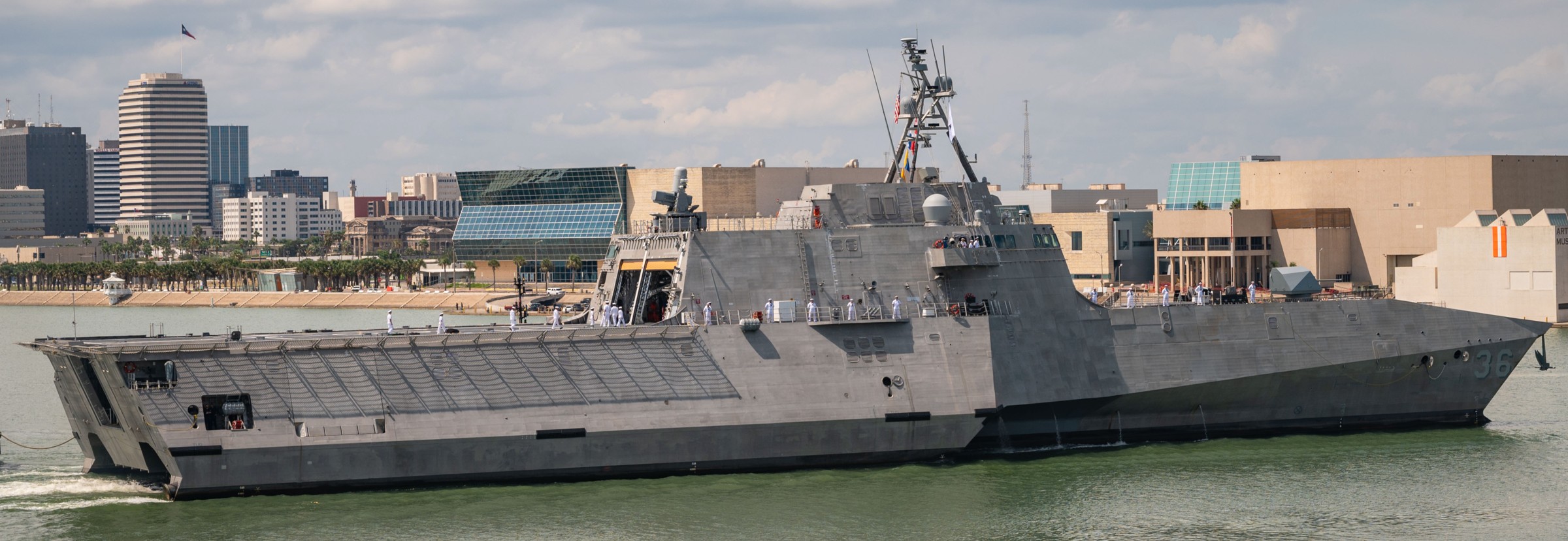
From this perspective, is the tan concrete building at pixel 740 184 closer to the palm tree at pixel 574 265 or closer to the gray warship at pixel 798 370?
the palm tree at pixel 574 265

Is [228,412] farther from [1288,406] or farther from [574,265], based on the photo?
[574,265]

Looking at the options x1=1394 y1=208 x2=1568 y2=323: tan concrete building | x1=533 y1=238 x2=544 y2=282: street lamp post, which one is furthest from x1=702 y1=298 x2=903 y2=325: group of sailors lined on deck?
x1=533 y1=238 x2=544 y2=282: street lamp post

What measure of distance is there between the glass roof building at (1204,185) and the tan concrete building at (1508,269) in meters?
32.0

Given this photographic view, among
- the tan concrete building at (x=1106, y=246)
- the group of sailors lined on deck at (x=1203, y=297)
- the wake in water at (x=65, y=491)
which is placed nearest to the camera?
the wake in water at (x=65, y=491)

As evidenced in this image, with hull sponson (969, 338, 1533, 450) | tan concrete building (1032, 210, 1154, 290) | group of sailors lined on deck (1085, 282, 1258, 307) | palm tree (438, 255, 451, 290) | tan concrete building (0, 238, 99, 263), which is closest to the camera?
hull sponson (969, 338, 1533, 450)

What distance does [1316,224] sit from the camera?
82312 mm

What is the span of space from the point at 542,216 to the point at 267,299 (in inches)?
869

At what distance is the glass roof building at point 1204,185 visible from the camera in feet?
319

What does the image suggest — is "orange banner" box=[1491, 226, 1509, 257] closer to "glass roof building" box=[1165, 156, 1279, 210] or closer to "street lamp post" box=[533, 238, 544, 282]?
"glass roof building" box=[1165, 156, 1279, 210]

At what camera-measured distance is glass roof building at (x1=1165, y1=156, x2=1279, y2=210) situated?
9719 cm

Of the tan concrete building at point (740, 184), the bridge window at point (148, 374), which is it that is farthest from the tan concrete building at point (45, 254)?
the bridge window at point (148, 374)

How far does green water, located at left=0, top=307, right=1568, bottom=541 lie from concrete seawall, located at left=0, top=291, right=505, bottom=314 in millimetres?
70888

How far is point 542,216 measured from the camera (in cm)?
11588

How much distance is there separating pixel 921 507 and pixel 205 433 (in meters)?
12.9
